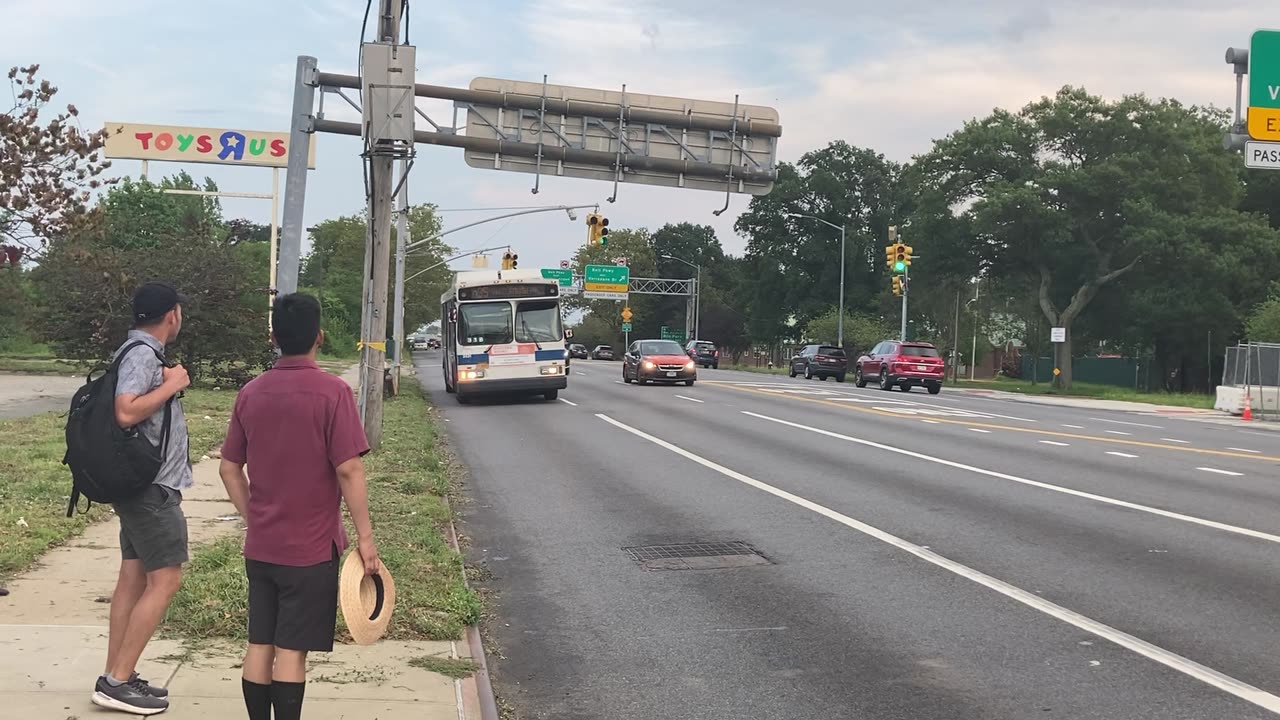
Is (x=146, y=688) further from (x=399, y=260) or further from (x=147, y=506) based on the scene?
(x=399, y=260)

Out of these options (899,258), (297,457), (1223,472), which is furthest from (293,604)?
(899,258)

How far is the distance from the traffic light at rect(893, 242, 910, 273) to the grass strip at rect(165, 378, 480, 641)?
34564 millimetres

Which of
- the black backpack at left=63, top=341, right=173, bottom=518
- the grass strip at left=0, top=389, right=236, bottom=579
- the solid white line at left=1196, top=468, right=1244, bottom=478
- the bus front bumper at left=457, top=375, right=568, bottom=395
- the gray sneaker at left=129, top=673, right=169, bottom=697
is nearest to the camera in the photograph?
the black backpack at left=63, top=341, right=173, bottom=518

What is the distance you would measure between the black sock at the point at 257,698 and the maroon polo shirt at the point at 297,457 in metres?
0.51

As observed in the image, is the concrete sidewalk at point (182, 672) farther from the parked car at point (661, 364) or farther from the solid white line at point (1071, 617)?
the parked car at point (661, 364)

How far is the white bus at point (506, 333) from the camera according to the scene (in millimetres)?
27656

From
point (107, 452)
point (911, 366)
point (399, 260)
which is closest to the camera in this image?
point (107, 452)

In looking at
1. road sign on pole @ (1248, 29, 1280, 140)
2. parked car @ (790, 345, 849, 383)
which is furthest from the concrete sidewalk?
parked car @ (790, 345, 849, 383)

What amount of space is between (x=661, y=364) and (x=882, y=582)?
2989cm

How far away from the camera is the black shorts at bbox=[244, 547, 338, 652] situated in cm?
455

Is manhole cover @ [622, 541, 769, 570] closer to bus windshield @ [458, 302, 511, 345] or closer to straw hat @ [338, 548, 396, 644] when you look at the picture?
straw hat @ [338, 548, 396, 644]

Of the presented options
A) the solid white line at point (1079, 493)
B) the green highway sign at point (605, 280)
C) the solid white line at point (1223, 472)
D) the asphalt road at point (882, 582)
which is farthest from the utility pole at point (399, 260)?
the green highway sign at point (605, 280)

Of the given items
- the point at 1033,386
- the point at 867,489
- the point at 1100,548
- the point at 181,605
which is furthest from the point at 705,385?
the point at 181,605

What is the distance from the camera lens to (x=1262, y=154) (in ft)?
81.7
